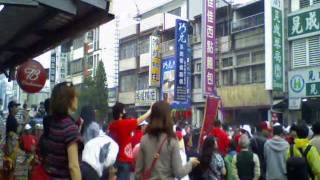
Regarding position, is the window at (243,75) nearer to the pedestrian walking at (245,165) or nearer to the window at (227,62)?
the window at (227,62)

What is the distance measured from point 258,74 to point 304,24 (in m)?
4.57

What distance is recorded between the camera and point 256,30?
27266mm

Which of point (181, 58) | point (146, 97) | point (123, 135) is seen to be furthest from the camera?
point (146, 97)

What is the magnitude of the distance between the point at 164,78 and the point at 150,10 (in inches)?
369

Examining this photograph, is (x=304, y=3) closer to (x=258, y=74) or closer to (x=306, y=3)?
(x=306, y=3)

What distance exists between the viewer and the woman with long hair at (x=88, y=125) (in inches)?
236

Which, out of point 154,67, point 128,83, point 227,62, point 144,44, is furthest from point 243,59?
point 128,83

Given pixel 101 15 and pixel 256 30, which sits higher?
pixel 256 30

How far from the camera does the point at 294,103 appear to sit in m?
24.5

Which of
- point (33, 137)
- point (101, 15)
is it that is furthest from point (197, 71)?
point (101, 15)

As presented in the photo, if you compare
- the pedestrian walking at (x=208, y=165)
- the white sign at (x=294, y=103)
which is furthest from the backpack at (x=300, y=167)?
the white sign at (x=294, y=103)

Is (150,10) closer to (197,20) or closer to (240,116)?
(197,20)

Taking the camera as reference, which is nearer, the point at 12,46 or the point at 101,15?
the point at 101,15

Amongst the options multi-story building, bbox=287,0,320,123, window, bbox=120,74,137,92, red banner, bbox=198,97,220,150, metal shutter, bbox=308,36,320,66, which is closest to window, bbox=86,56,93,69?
window, bbox=120,74,137,92
